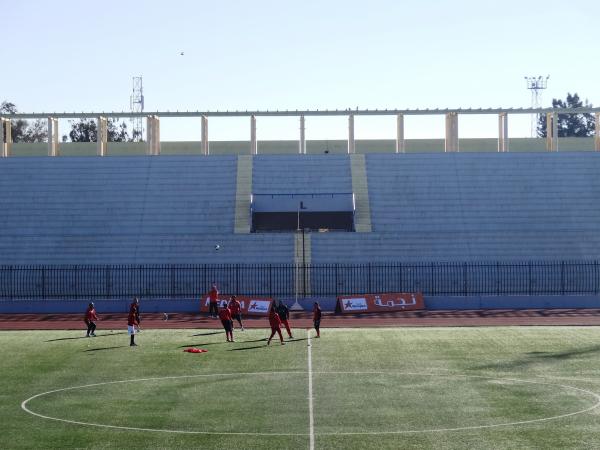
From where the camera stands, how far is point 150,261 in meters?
55.3

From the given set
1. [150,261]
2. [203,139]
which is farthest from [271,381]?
[203,139]

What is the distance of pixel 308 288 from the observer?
51.6m

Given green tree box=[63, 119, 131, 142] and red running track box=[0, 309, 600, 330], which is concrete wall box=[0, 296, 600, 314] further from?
green tree box=[63, 119, 131, 142]

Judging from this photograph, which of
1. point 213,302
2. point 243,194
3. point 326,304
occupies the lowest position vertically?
point 326,304

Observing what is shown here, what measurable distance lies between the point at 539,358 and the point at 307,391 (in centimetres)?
909

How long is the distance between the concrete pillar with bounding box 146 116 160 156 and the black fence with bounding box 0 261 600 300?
16.8m

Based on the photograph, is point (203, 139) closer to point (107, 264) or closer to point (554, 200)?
point (107, 264)

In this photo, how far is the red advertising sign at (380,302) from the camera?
47844 mm

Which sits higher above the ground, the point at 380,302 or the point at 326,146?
the point at 326,146

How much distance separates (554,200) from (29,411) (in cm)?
4370

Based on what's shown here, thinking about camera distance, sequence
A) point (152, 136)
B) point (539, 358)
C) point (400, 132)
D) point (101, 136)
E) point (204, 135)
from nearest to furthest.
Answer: point (539, 358) < point (400, 132) < point (204, 135) < point (152, 136) < point (101, 136)

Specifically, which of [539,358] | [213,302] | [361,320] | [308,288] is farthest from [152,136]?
[539,358]

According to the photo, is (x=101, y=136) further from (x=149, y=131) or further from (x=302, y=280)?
(x=302, y=280)

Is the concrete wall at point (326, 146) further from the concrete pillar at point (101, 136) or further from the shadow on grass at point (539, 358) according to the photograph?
the shadow on grass at point (539, 358)
